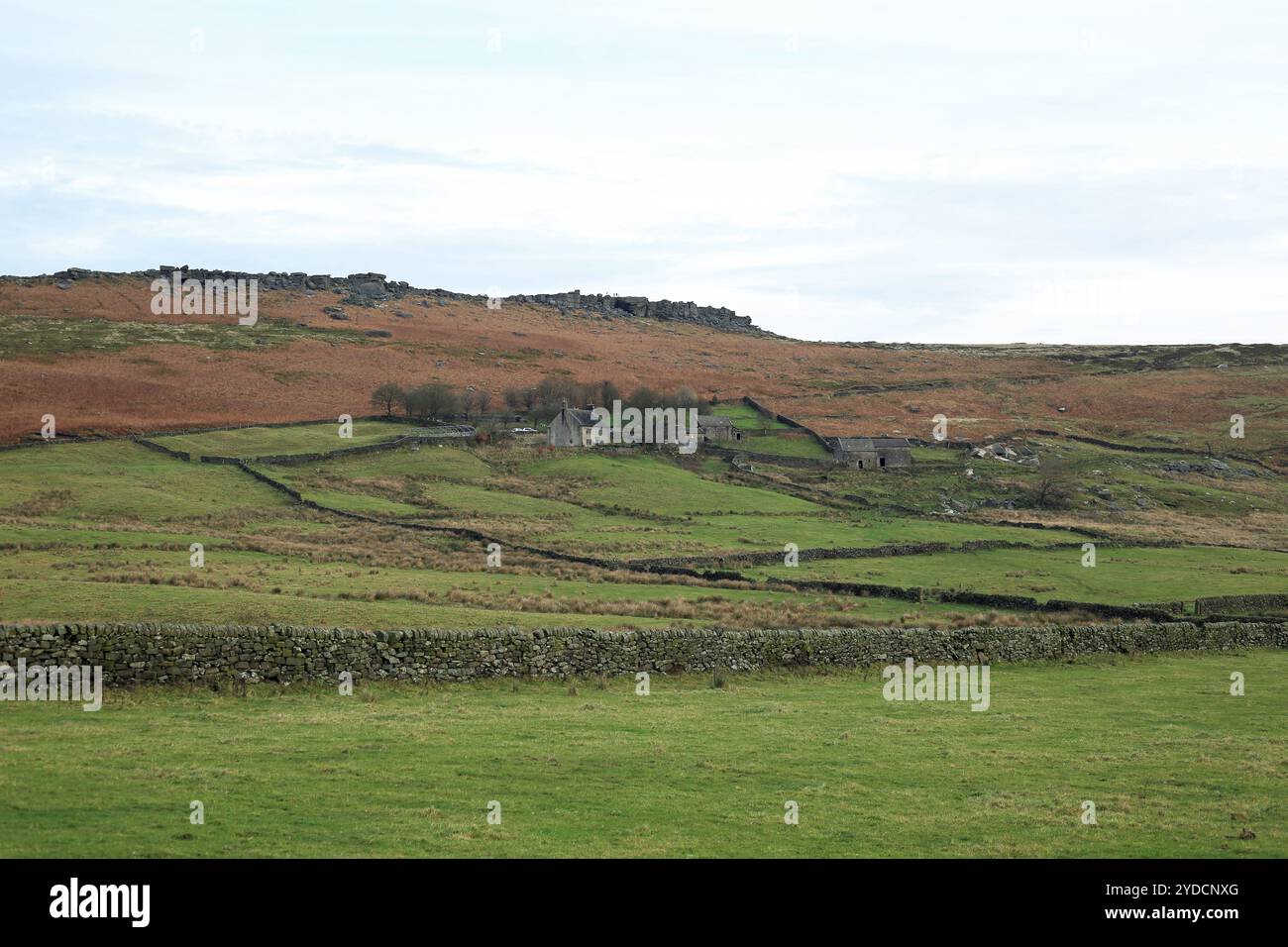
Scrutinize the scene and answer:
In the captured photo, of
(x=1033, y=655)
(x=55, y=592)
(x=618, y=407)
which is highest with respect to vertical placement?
(x=618, y=407)

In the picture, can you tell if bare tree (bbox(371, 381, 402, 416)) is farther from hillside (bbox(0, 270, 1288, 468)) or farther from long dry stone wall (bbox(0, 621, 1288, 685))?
long dry stone wall (bbox(0, 621, 1288, 685))

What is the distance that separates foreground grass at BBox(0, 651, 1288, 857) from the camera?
15.0 m

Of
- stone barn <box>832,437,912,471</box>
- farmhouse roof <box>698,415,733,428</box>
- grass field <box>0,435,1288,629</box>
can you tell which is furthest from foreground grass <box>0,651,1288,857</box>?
farmhouse roof <box>698,415,733,428</box>

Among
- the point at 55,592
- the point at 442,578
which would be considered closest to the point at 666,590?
the point at 442,578

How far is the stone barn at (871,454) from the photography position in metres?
108

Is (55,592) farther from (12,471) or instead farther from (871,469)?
(871,469)

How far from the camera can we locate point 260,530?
60.7 m

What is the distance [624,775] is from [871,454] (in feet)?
306

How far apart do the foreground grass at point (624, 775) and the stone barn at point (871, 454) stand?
81.0m

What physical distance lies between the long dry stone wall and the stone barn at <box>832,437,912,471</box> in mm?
70821

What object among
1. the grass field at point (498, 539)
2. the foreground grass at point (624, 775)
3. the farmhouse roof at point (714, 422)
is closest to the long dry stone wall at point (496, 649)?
the foreground grass at point (624, 775)

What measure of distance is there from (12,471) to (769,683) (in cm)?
6467

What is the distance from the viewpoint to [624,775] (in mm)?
18719

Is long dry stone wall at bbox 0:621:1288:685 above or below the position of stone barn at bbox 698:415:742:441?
below
